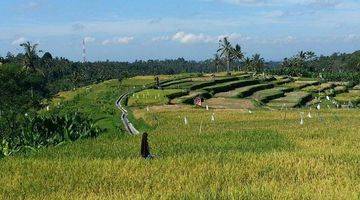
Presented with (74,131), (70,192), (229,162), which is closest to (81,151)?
(229,162)

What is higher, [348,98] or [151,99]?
[151,99]

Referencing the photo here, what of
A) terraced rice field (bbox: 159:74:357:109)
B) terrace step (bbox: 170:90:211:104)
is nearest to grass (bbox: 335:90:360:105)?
terraced rice field (bbox: 159:74:357:109)

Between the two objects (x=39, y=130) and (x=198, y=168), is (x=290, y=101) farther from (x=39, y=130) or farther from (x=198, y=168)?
(x=198, y=168)

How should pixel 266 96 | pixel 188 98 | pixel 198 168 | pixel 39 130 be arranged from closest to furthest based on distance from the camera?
pixel 198 168, pixel 39 130, pixel 188 98, pixel 266 96

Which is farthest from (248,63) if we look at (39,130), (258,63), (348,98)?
(39,130)

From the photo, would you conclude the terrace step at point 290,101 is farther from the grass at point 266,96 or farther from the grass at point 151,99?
the grass at point 151,99

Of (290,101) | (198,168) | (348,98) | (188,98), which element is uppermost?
(198,168)

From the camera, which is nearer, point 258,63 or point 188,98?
point 188,98

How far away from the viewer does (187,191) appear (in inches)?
456

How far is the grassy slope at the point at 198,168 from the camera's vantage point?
11641mm

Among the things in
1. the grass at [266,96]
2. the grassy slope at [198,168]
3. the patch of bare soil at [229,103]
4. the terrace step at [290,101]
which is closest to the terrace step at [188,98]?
the patch of bare soil at [229,103]

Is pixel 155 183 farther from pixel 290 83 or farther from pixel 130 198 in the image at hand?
pixel 290 83

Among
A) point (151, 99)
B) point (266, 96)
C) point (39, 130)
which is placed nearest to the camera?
point (39, 130)

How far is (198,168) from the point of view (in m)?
14.8
